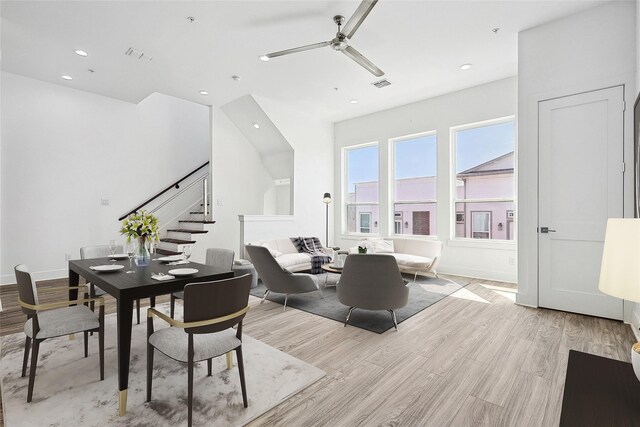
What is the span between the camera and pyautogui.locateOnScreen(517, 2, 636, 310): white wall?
3.25m

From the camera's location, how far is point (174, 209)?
714 centimetres

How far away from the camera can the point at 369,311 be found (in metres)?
3.74

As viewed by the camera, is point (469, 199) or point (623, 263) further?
point (469, 199)

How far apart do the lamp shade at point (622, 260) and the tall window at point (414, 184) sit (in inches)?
208

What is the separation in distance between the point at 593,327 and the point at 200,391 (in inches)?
149

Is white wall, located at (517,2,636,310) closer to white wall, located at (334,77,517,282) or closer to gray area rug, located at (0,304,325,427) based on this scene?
white wall, located at (334,77,517,282)

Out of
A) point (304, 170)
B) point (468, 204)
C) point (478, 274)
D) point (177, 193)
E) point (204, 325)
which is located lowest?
point (478, 274)

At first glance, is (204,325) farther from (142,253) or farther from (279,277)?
(279,277)

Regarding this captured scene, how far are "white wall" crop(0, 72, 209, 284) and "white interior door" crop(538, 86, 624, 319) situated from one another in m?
6.99

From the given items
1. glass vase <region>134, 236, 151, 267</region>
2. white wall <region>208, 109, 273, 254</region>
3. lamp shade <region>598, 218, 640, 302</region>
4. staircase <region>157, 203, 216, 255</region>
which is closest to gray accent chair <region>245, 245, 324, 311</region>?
glass vase <region>134, 236, 151, 267</region>

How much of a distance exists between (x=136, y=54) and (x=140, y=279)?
3572 mm

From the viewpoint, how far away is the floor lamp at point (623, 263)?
1005 millimetres

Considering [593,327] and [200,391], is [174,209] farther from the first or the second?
[593,327]

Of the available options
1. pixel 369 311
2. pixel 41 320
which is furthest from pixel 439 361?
pixel 41 320
